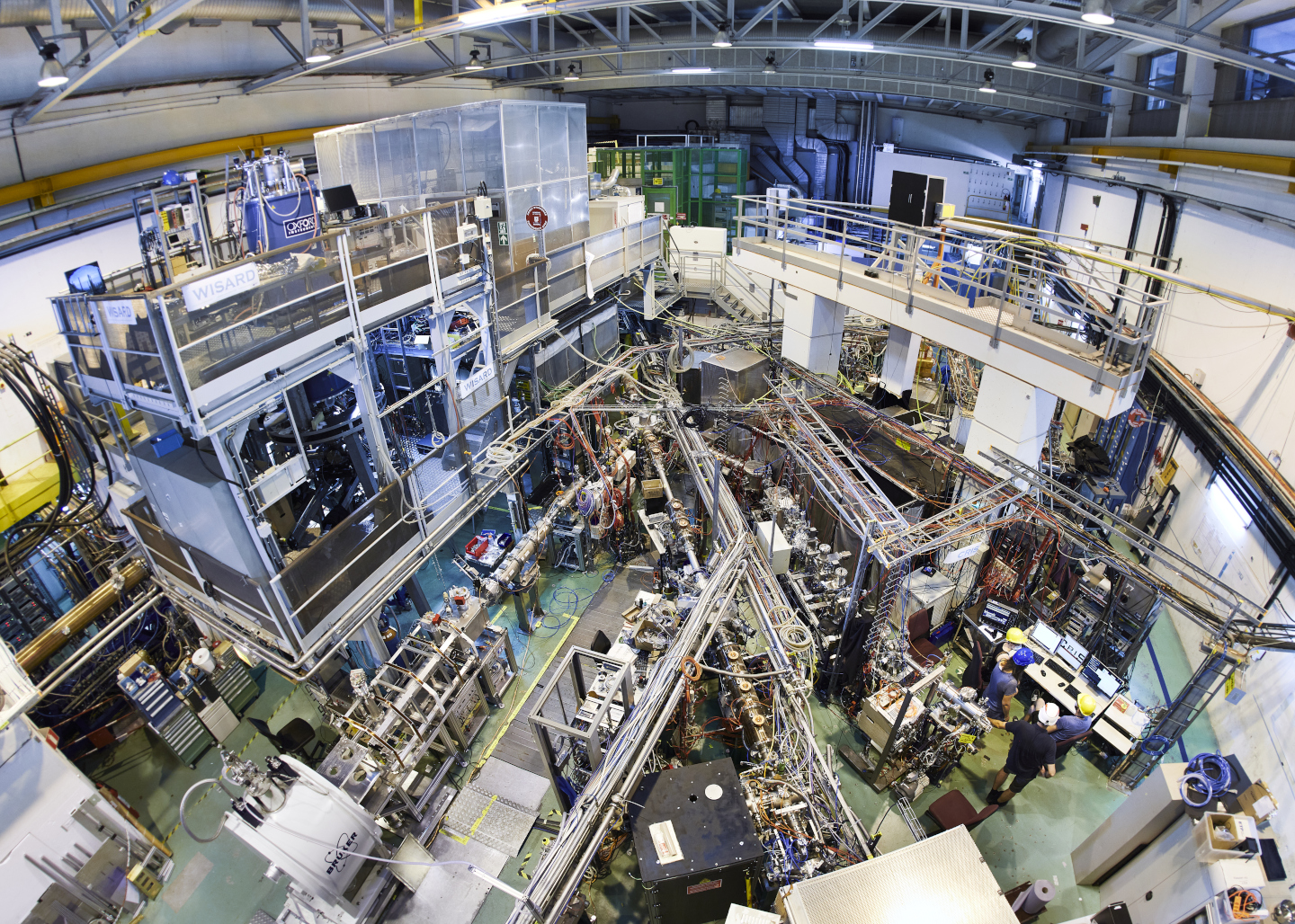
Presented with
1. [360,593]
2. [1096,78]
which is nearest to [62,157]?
[360,593]

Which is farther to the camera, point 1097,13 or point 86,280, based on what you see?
point 1097,13

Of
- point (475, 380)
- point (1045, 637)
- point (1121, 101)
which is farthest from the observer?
point (1121, 101)

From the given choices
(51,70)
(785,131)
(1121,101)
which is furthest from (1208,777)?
(785,131)

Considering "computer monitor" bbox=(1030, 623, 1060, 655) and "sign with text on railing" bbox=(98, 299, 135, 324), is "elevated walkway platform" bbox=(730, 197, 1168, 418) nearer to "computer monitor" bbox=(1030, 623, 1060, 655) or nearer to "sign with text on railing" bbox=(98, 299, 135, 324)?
"computer monitor" bbox=(1030, 623, 1060, 655)

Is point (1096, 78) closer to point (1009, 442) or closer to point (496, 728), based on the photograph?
point (1009, 442)

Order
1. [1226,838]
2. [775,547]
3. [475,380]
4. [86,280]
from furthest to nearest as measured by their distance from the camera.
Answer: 1. [475,380]
2. [775,547]
3. [86,280]
4. [1226,838]

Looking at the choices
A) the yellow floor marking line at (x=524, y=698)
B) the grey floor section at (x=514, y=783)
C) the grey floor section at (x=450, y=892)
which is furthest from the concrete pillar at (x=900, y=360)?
the grey floor section at (x=450, y=892)

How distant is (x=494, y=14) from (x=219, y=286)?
19.7 feet

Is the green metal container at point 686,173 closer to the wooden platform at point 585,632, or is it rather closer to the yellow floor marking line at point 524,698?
the wooden platform at point 585,632

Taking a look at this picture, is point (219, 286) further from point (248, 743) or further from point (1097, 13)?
point (1097, 13)

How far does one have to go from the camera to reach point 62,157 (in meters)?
9.14

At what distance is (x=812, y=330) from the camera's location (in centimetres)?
1001

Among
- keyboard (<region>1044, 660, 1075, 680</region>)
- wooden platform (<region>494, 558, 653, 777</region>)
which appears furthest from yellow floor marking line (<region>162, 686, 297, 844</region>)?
keyboard (<region>1044, 660, 1075, 680</region>)

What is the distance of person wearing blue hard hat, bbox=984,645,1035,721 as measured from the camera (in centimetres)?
701
